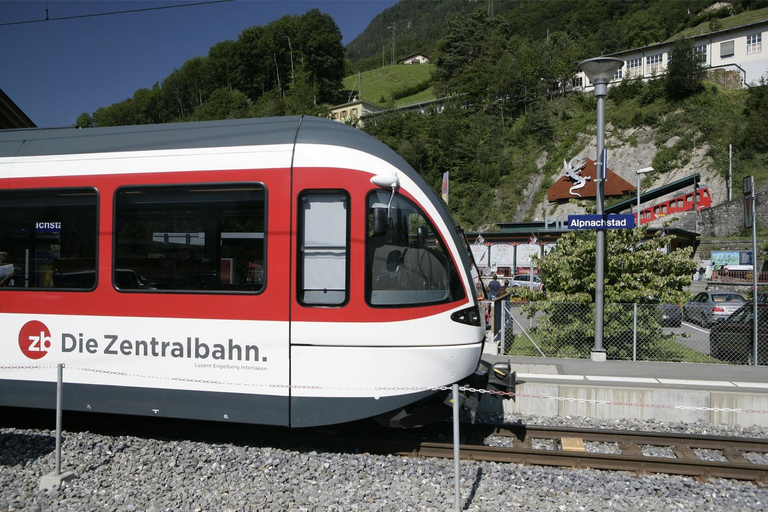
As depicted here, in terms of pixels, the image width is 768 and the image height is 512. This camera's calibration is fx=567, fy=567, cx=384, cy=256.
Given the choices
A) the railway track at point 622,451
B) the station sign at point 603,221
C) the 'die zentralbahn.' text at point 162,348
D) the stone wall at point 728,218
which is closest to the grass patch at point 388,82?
the stone wall at point 728,218

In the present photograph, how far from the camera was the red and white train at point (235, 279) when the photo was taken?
237 inches

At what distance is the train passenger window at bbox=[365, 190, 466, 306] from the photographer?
599cm

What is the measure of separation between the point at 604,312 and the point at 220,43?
4373 inches

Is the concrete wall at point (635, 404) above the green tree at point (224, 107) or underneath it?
underneath

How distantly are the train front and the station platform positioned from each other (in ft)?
8.97

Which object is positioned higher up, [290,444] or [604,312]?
[604,312]

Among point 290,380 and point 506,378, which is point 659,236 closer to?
point 506,378

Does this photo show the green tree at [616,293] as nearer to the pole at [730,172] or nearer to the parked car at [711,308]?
the parked car at [711,308]

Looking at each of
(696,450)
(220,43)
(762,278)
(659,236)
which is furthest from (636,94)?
(220,43)

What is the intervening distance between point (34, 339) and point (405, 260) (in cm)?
449

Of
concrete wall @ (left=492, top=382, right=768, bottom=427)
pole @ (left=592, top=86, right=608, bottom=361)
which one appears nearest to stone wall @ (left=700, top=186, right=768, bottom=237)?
pole @ (left=592, top=86, right=608, bottom=361)

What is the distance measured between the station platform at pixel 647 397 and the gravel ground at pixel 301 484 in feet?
6.75

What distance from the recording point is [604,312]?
11.4 meters

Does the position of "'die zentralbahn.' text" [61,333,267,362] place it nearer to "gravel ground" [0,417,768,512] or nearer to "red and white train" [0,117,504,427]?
"red and white train" [0,117,504,427]
